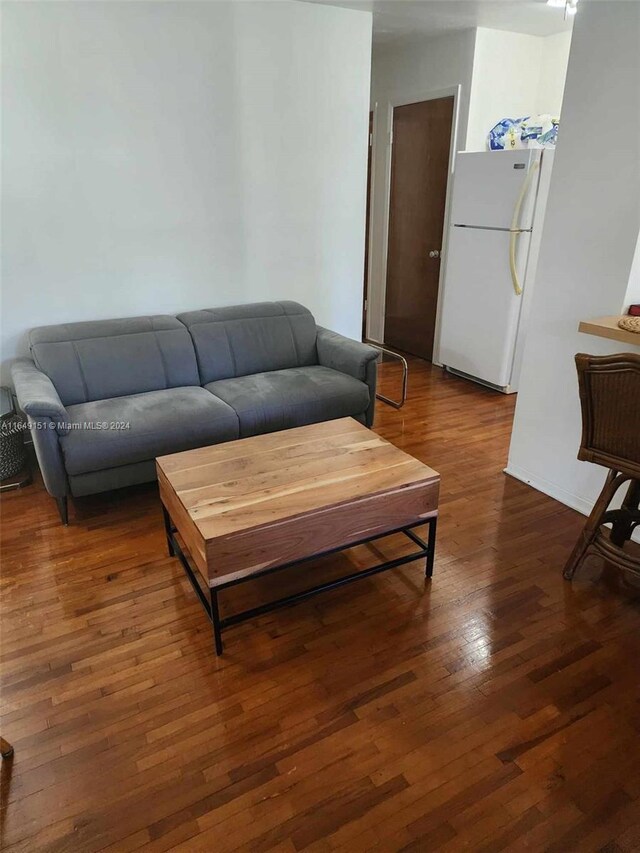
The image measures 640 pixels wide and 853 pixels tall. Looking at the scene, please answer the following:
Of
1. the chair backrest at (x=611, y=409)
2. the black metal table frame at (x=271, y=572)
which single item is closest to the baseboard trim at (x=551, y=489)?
the chair backrest at (x=611, y=409)

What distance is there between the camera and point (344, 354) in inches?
133

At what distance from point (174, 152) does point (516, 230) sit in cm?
228

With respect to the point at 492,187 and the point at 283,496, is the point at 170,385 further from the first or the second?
the point at 492,187

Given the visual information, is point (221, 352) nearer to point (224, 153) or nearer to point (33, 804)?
point (224, 153)

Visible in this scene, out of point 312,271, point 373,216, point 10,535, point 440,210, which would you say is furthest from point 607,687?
point 373,216

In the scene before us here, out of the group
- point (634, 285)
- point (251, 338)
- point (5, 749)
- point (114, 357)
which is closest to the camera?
point (5, 749)

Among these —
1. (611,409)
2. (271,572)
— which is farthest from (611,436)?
(271,572)

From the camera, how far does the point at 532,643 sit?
76.4 inches

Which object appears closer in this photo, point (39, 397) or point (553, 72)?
point (39, 397)

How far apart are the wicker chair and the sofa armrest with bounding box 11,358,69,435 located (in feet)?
6.96

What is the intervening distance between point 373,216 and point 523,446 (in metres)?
3.21

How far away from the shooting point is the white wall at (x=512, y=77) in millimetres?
4043

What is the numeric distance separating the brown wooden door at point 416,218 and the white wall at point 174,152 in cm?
85

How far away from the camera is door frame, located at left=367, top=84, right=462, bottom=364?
14.0 feet
